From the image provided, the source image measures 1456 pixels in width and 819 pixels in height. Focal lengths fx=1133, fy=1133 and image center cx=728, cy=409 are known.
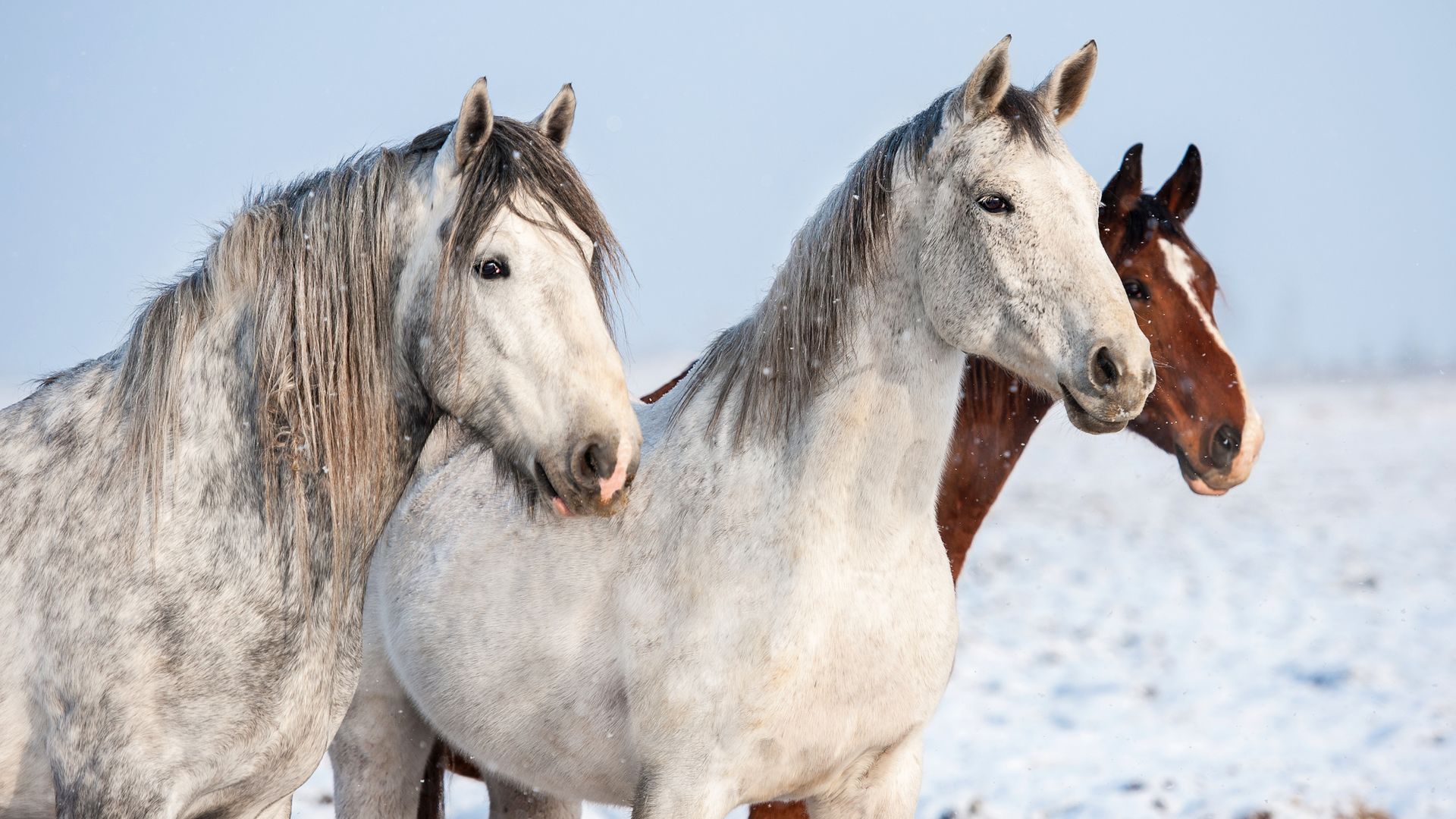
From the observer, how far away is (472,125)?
97.6 inches

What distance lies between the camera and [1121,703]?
24.3 ft


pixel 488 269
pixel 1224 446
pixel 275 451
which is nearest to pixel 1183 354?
pixel 1224 446

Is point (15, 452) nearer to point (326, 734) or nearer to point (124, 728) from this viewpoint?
point (124, 728)

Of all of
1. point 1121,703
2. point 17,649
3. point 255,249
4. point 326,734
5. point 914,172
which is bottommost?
point 1121,703

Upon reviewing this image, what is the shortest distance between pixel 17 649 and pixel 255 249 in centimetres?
100

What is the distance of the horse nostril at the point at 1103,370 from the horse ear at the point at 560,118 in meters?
1.39

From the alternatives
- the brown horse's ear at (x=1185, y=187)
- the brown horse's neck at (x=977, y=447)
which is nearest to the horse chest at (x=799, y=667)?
the brown horse's neck at (x=977, y=447)

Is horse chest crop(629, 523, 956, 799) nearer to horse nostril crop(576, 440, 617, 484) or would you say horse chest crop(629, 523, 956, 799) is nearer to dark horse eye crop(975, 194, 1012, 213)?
horse nostril crop(576, 440, 617, 484)

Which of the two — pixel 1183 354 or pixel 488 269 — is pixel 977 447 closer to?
pixel 1183 354

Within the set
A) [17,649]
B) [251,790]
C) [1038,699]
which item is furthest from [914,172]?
[1038,699]

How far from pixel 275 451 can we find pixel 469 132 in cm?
83

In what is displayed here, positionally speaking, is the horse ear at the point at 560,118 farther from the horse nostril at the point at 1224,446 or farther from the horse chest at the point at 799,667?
the horse nostril at the point at 1224,446

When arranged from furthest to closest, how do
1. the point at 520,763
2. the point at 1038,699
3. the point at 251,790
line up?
the point at 1038,699 → the point at 520,763 → the point at 251,790

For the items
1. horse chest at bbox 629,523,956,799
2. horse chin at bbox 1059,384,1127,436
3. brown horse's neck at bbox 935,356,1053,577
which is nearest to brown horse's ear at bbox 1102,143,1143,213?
brown horse's neck at bbox 935,356,1053,577
